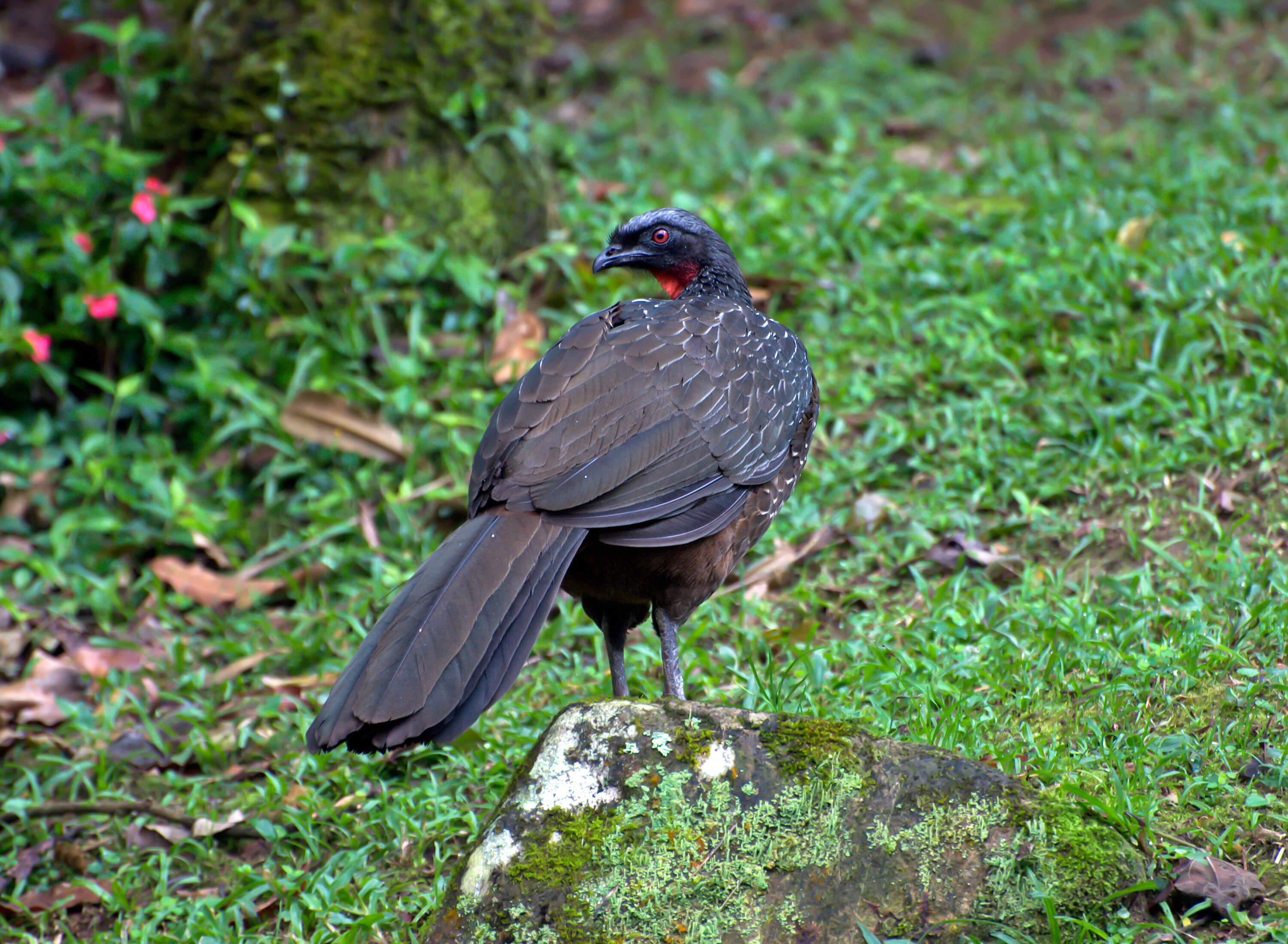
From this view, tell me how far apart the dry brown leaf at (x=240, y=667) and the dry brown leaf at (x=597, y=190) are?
3333mm

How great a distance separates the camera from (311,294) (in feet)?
19.9

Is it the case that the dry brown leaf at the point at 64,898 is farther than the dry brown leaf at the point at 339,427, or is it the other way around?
the dry brown leaf at the point at 339,427

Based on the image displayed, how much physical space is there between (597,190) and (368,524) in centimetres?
276

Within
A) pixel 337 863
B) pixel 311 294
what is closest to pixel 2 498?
pixel 311 294

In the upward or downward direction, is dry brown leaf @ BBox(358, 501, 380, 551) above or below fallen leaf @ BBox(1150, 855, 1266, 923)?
below

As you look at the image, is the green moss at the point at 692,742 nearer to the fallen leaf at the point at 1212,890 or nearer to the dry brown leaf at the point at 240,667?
the fallen leaf at the point at 1212,890

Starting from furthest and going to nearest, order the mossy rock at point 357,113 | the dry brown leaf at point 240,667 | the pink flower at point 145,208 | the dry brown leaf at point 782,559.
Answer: the mossy rock at point 357,113, the pink flower at point 145,208, the dry brown leaf at point 782,559, the dry brown leaf at point 240,667

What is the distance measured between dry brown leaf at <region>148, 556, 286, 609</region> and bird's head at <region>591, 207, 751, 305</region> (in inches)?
83.0

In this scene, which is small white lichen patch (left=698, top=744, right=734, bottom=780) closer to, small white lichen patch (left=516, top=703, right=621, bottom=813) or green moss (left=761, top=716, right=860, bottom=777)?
green moss (left=761, top=716, right=860, bottom=777)

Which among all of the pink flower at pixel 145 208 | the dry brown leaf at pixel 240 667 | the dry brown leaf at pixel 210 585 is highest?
the pink flower at pixel 145 208

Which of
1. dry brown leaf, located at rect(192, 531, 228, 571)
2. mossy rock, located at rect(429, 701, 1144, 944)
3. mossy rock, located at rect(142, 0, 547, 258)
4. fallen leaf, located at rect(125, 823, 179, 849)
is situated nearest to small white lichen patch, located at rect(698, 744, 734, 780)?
mossy rock, located at rect(429, 701, 1144, 944)

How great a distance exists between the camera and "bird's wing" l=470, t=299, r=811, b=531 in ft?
11.1

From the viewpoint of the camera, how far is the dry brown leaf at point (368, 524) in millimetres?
5340

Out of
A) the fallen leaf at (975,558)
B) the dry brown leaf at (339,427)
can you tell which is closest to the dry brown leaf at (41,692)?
the dry brown leaf at (339,427)
